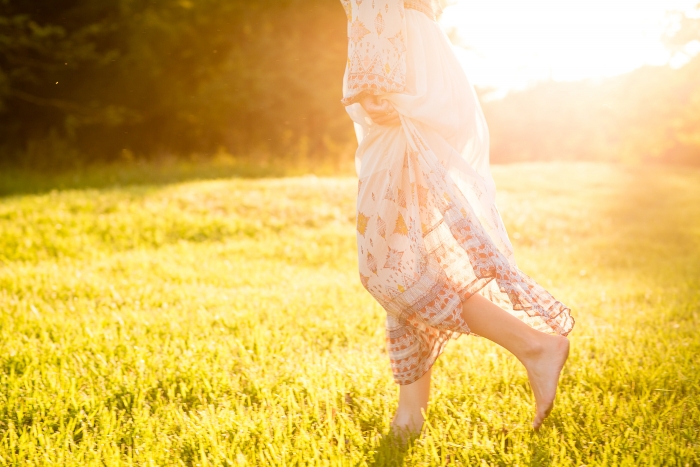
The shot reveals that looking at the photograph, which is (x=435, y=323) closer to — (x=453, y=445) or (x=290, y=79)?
(x=453, y=445)

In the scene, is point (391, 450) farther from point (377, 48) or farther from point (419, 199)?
point (377, 48)

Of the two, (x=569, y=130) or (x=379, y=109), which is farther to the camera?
(x=569, y=130)

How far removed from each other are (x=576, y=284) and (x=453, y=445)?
3.99m

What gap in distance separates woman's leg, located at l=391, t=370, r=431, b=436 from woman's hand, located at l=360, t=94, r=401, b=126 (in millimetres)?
1147

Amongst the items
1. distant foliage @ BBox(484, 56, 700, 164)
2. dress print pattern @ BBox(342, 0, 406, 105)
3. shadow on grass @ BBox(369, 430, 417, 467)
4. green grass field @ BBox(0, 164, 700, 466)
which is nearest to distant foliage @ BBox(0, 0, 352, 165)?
distant foliage @ BBox(484, 56, 700, 164)

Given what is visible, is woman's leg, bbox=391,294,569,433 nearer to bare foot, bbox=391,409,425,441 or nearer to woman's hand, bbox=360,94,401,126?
bare foot, bbox=391,409,425,441

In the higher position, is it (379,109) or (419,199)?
(379,109)

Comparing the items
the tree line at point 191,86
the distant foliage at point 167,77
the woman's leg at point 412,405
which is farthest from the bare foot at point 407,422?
the distant foliage at point 167,77

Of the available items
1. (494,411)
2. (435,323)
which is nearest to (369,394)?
(494,411)

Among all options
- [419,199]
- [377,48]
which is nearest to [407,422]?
[419,199]

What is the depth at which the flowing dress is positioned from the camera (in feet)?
7.57

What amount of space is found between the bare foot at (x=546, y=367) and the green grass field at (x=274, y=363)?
8.7 inches

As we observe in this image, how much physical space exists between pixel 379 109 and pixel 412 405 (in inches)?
51.1

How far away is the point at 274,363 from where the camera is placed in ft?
11.0
